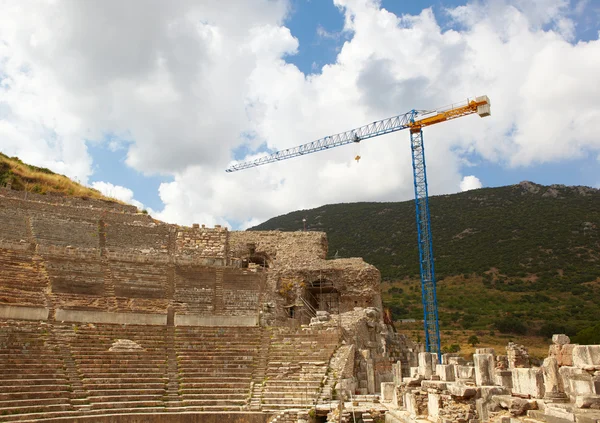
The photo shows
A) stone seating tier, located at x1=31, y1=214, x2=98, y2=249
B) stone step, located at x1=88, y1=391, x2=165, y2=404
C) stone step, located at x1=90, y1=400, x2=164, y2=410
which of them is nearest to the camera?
stone step, located at x1=90, y1=400, x2=164, y2=410

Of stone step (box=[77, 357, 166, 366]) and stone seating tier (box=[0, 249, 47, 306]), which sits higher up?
stone seating tier (box=[0, 249, 47, 306])

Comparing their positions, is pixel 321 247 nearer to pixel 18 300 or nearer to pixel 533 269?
pixel 18 300

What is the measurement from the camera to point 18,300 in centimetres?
1895

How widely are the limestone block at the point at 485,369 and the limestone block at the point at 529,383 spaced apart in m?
1.13

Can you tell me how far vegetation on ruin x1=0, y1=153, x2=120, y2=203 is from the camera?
35.8m

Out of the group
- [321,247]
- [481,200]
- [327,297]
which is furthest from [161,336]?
[481,200]

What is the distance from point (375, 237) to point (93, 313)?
46640mm

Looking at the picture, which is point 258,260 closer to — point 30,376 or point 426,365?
point 30,376

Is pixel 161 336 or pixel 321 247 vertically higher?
pixel 321 247

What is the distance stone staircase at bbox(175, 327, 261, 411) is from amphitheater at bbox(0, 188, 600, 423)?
2.0 inches

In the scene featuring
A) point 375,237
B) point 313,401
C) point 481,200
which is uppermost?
point 481,200

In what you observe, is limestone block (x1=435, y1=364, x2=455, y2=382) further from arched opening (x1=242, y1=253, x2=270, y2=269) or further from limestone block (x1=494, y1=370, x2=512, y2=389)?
arched opening (x1=242, y1=253, x2=270, y2=269)

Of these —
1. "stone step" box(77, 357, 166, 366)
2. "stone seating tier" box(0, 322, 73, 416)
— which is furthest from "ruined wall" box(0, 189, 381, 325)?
"stone step" box(77, 357, 166, 366)

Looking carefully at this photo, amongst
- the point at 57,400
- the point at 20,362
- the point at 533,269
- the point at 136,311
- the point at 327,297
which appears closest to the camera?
the point at 57,400
